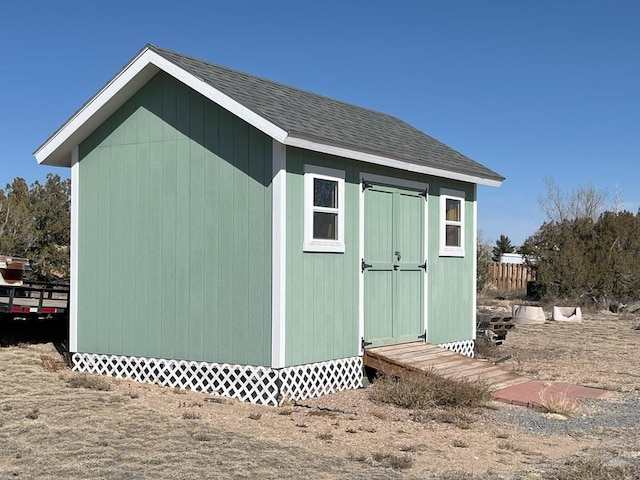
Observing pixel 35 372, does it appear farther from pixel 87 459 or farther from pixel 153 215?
pixel 87 459

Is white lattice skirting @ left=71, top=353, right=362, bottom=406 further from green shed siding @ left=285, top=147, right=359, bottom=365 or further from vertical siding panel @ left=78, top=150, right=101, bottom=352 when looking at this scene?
vertical siding panel @ left=78, top=150, right=101, bottom=352

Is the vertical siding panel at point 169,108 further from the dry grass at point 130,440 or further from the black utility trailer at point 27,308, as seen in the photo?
the black utility trailer at point 27,308

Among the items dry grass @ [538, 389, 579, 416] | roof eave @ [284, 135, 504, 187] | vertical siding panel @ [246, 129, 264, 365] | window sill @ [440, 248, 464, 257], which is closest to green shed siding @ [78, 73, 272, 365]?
vertical siding panel @ [246, 129, 264, 365]

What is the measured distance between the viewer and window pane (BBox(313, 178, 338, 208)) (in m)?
10.0

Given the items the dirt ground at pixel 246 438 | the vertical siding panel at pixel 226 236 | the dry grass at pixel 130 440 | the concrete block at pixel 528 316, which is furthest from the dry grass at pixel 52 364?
the concrete block at pixel 528 316

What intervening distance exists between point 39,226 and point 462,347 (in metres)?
14.2

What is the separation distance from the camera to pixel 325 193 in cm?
1018

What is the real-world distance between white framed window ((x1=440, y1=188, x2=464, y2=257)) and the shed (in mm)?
459

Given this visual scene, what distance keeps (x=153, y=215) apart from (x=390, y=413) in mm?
4210

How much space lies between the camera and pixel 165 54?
406 inches

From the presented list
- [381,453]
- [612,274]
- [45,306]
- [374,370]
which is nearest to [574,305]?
→ [612,274]

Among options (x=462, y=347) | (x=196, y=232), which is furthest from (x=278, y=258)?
(x=462, y=347)

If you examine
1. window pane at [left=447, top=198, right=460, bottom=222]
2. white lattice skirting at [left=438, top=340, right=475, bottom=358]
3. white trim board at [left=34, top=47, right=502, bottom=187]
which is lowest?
white lattice skirting at [left=438, top=340, right=475, bottom=358]

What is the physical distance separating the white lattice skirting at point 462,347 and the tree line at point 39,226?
40.3 ft
